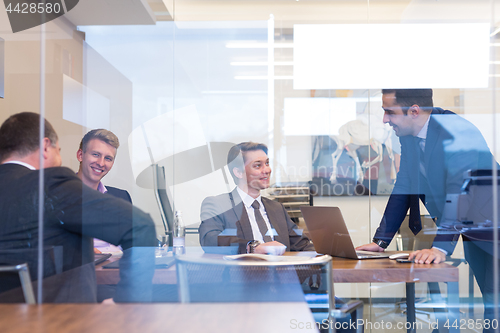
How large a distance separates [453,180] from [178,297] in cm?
191

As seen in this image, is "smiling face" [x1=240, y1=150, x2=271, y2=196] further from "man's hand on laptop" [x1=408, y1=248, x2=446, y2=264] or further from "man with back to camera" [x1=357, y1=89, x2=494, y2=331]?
"man's hand on laptop" [x1=408, y1=248, x2=446, y2=264]

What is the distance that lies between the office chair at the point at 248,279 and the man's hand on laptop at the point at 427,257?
82cm

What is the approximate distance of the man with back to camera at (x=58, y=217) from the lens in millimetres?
1773

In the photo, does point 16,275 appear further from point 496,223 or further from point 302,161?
point 496,223

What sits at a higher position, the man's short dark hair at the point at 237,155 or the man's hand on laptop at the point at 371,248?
the man's short dark hair at the point at 237,155

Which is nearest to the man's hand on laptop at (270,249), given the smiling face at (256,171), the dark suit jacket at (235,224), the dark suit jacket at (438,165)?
the dark suit jacket at (235,224)

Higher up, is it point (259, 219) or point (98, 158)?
point (98, 158)

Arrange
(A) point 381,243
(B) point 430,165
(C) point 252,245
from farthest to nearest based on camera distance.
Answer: (A) point 381,243 < (B) point 430,165 < (C) point 252,245

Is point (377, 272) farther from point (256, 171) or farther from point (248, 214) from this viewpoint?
point (256, 171)

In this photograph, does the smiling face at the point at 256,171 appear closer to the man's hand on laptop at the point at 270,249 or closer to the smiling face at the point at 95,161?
the man's hand on laptop at the point at 270,249

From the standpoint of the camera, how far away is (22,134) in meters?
1.86

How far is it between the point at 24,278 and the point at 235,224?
4.22 ft

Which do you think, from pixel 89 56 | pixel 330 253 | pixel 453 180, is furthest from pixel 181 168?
pixel 453 180

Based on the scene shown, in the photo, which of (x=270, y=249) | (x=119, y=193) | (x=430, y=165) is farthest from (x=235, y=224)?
(x=430, y=165)
